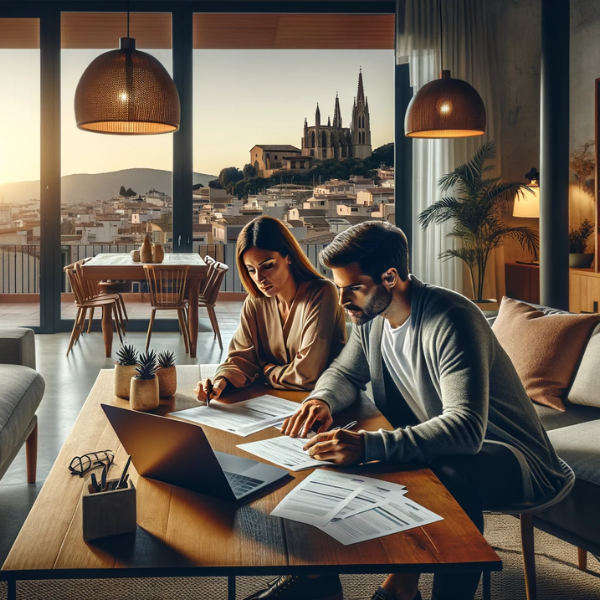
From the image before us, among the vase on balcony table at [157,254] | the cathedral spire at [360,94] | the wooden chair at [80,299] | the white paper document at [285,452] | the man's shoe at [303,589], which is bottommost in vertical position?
the man's shoe at [303,589]

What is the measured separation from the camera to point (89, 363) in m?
5.63

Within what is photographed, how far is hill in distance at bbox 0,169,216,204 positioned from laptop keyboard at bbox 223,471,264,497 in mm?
6030

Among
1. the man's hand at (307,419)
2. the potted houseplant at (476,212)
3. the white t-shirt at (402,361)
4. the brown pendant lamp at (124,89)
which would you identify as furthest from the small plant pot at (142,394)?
the potted houseplant at (476,212)

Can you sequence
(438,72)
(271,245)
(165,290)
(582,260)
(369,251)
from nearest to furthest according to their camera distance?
(369,251) → (271,245) → (582,260) → (165,290) → (438,72)

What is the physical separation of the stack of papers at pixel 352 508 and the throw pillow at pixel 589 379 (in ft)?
5.13

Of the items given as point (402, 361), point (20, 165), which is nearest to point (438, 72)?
point (20, 165)

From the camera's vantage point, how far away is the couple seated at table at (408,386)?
1.61 m

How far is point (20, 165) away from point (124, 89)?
16.4 ft

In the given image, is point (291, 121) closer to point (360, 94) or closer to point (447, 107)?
point (360, 94)

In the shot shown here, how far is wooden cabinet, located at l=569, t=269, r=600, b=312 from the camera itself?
573 centimetres

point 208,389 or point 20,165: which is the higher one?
point 20,165

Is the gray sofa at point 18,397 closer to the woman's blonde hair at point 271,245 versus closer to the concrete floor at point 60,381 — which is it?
the concrete floor at point 60,381

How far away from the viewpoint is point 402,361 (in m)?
1.98

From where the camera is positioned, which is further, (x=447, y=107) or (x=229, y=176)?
(x=229, y=176)
